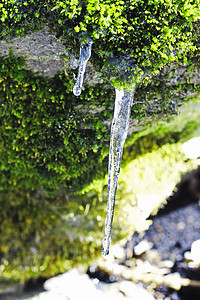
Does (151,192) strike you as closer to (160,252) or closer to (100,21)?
(160,252)

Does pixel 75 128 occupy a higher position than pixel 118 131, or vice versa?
pixel 75 128

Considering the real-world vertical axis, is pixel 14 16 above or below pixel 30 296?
above

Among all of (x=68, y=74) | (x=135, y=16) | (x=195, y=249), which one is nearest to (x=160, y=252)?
(x=195, y=249)

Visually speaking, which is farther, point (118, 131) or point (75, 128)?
point (75, 128)

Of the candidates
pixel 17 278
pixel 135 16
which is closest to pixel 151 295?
pixel 17 278

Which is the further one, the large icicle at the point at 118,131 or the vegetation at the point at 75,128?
the large icicle at the point at 118,131

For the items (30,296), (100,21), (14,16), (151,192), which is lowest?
(30,296)

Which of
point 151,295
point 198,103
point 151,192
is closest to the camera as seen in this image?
point 198,103

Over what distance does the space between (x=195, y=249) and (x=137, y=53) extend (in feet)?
11.0

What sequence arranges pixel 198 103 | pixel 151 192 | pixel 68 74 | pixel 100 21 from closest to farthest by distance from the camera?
1. pixel 100 21
2. pixel 68 74
3. pixel 198 103
4. pixel 151 192

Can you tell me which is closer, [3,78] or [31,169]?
[3,78]

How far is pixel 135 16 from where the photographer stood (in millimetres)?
1777

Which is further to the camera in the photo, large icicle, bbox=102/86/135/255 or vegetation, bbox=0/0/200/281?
large icicle, bbox=102/86/135/255

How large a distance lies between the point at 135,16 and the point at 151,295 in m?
3.30
